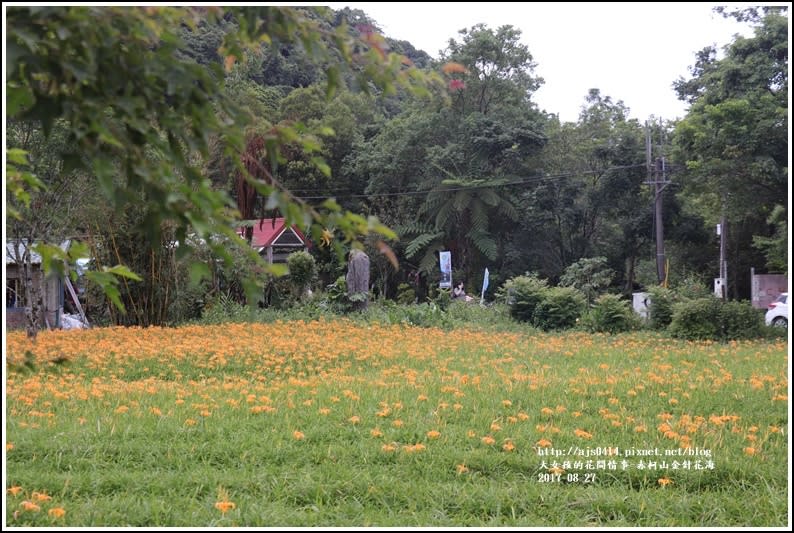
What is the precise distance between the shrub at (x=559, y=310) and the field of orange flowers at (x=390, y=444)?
572 centimetres

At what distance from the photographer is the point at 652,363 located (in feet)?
24.1

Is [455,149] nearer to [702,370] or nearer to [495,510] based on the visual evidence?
[702,370]

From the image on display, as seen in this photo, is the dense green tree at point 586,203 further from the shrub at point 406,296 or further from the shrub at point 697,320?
the shrub at point 697,320

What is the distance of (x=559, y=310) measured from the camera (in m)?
12.8

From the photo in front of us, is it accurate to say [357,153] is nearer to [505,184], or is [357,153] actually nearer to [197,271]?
[505,184]

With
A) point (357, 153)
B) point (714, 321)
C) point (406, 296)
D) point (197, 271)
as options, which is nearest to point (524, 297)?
point (714, 321)

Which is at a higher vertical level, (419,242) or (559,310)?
(419,242)

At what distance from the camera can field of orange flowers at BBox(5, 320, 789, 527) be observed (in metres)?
3.08

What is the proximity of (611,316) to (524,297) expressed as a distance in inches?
71.6

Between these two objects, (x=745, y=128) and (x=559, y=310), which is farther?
(x=559, y=310)

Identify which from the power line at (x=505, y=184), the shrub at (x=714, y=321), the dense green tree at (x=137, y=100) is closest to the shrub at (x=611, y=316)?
the shrub at (x=714, y=321)

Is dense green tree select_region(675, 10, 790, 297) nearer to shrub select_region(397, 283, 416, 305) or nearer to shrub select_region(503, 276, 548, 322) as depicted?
shrub select_region(503, 276, 548, 322)

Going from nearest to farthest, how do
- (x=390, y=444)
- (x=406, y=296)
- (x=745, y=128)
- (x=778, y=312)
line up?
(x=390, y=444), (x=745, y=128), (x=778, y=312), (x=406, y=296)

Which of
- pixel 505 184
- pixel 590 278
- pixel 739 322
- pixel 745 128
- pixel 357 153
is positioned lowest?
pixel 739 322
